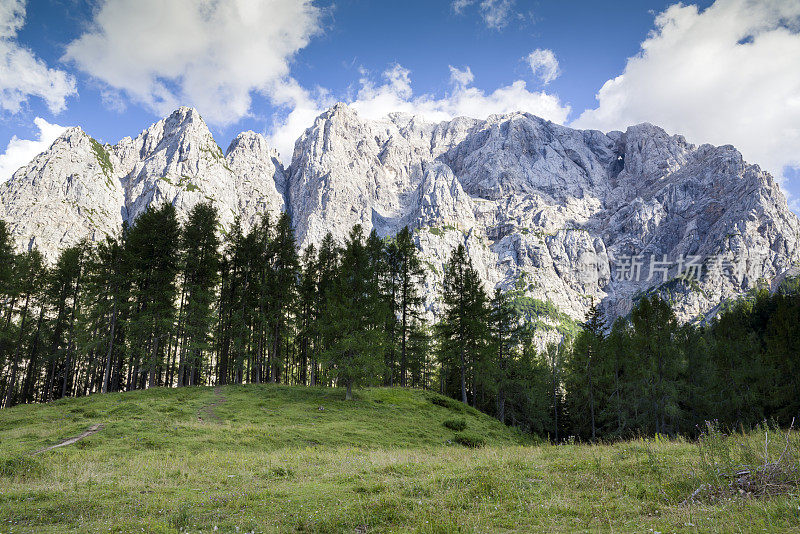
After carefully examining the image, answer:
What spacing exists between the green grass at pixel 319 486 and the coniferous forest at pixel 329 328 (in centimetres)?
1410

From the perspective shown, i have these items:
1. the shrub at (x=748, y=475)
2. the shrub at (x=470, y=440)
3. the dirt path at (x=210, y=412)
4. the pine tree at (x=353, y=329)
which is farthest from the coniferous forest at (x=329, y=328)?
the shrub at (x=748, y=475)

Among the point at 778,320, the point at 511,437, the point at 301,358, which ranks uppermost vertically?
the point at 778,320

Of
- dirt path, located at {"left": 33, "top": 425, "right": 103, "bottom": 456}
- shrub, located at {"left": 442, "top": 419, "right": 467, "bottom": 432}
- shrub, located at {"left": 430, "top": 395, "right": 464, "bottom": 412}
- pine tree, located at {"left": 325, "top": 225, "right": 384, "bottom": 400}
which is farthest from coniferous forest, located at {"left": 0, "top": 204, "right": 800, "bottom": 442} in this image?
dirt path, located at {"left": 33, "top": 425, "right": 103, "bottom": 456}

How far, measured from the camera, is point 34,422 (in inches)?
921

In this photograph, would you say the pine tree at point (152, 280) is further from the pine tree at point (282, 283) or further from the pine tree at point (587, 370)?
the pine tree at point (587, 370)

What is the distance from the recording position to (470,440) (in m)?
25.8

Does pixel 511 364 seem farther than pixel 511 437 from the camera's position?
Yes

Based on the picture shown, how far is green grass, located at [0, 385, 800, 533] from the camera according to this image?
7887mm

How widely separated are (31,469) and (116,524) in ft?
26.8

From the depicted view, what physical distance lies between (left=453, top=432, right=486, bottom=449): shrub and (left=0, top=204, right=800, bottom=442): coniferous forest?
8389 mm

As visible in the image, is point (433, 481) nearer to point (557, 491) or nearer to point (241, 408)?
point (557, 491)

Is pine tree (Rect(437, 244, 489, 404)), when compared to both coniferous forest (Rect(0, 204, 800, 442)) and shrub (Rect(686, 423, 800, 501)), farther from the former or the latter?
shrub (Rect(686, 423, 800, 501))

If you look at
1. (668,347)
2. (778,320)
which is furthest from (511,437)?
(778,320)

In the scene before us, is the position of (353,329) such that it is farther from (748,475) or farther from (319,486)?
(748,475)
